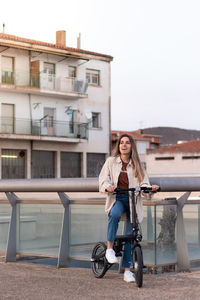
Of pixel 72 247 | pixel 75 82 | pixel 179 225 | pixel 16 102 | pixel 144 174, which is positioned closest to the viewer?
pixel 144 174

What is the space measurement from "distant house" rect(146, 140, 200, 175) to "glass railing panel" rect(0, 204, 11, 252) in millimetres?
52639

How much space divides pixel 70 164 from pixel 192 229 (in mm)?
42896

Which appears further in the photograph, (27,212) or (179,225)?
(27,212)

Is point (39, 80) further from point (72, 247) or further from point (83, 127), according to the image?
point (72, 247)

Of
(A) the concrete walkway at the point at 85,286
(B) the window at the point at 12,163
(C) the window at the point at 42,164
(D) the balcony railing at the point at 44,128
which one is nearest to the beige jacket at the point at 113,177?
(A) the concrete walkway at the point at 85,286

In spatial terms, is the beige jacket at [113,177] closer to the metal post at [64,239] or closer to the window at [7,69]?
the metal post at [64,239]

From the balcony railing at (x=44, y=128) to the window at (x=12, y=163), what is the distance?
A: 166 cm

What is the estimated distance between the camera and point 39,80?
4753 cm

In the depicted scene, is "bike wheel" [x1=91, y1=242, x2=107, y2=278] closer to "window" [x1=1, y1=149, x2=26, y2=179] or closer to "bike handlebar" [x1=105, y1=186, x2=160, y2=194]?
"bike handlebar" [x1=105, y1=186, x2=160, y2=194]

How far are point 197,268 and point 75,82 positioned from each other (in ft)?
142

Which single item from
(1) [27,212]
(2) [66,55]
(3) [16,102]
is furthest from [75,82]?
(1) [27,212]

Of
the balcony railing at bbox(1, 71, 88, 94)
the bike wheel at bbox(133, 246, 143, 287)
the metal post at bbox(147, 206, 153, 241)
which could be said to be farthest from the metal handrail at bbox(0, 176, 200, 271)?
the balcony railing at bbox(1, 71, 88, 94)

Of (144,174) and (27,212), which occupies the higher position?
(144,174)

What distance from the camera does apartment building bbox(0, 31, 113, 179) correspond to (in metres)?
46.4
